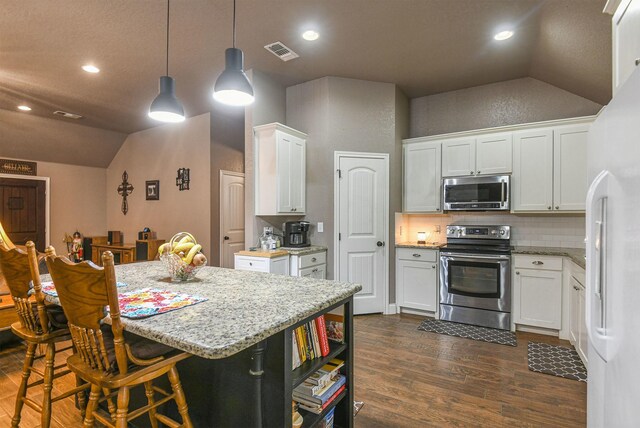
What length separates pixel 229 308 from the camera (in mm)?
1370

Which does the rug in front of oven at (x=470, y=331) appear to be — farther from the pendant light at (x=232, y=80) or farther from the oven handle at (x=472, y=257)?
the pendant light at (x=232, y=80)

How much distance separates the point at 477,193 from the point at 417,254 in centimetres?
103

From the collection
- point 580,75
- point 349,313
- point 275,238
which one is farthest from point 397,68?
point 349,313

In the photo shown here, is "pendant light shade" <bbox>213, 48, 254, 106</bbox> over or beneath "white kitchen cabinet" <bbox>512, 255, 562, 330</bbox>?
over

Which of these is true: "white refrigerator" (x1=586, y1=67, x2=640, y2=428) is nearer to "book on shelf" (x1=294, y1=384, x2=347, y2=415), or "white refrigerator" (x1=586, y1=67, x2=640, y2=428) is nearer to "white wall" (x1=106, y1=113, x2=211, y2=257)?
"book on shelf" (x1=294, y1=384, x2=347, y2=415)

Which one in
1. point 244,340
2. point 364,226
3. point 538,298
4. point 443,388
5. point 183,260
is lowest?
point 443,388

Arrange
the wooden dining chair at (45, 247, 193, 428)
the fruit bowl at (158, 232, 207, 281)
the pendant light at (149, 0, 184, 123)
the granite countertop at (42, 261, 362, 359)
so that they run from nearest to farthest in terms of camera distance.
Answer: the granite countertop at (42, 261, 362, 359), the wooden dining chair at (45, 247, 193, 428), the fruit bowl at (158, 232, 207, 281), the pendant light at (149, 0, 184, 123)

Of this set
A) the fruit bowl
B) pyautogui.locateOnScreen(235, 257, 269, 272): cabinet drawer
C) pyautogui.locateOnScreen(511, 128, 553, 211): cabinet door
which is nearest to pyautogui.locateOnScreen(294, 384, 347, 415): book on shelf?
the fruit bowl

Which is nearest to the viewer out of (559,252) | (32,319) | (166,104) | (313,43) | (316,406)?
(316,406)

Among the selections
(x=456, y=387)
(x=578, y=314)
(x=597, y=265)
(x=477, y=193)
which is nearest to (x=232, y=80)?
(x=597, y=265)

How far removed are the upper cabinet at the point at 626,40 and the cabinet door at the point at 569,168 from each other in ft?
7.71

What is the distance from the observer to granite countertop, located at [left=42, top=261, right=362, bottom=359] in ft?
3.45

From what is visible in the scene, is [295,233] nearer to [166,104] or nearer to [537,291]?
[166,104]

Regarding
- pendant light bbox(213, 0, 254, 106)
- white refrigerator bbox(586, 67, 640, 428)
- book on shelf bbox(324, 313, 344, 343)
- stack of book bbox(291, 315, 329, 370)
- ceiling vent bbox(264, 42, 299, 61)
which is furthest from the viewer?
ceiling vent bbox(264, 42, 299, 61)
